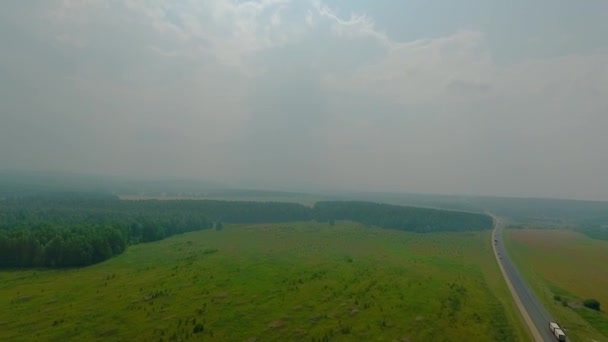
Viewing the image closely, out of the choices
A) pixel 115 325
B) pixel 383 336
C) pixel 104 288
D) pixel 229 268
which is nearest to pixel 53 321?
pixel 115 325

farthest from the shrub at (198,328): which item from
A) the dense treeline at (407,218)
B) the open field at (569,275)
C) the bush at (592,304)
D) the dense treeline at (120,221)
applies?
the dense treeline at (407,218)

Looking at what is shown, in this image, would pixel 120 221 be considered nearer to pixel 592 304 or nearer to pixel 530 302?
pixel 530 302

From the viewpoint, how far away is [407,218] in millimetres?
170375

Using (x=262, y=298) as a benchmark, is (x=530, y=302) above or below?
above

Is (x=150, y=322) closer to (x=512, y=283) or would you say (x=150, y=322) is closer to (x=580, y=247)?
(x=512, y=283)

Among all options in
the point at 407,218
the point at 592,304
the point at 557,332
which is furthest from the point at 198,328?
the point at 407,218

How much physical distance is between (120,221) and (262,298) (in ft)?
260

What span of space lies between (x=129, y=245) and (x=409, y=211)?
130 meters

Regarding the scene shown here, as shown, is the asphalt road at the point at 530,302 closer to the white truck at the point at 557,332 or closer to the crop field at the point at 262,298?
the white truck at the point at 557,332

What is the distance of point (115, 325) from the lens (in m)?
42.0

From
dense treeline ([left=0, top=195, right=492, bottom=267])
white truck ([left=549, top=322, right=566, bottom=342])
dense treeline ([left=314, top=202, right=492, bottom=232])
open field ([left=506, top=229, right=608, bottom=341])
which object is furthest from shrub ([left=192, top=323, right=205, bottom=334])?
dense treeline ([left=314, top=202, right=492, bottom=232])

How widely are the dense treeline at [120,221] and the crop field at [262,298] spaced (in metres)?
5.56

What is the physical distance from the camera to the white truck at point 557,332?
41.4m

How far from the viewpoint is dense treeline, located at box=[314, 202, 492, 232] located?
540 ft
